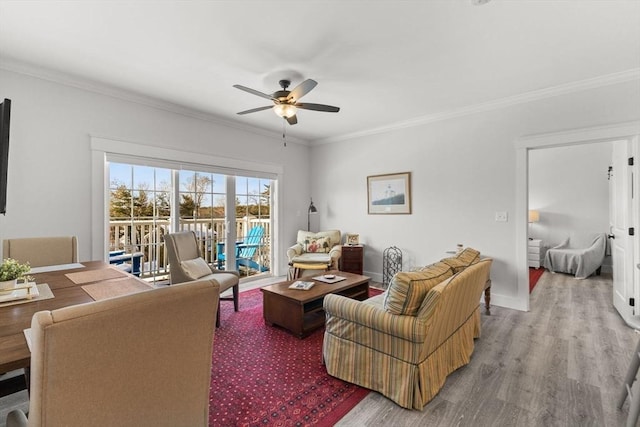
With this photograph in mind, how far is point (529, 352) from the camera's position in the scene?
249 cm

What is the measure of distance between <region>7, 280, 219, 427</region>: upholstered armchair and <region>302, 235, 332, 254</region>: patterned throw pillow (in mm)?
3763

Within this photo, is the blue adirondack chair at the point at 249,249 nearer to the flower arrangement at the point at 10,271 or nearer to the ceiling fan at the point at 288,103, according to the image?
the ceiling fan at the point at 288,103

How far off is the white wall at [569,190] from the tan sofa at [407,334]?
542 centimetres

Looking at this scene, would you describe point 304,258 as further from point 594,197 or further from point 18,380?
point 594,197

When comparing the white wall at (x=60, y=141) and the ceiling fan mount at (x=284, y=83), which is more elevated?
the ceiling fan mount at (x=284, y=83)

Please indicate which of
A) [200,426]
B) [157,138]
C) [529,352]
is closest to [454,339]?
[529,352]

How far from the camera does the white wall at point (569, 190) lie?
5719 mm

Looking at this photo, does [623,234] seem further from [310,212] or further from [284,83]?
[310,212]

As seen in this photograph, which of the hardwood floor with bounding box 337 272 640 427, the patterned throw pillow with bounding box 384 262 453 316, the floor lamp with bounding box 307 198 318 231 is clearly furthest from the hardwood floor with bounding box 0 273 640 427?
the floor lamp with bounding box 307 198 318 231

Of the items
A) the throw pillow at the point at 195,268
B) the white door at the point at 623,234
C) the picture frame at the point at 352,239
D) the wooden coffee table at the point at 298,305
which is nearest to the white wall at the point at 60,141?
the throw pillow at the point at 195,268

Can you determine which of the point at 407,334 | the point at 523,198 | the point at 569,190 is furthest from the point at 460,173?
the point at 569,190

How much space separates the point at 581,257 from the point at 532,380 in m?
4.22

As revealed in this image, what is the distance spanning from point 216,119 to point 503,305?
4590 mm

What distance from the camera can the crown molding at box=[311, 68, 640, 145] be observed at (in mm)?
2949
